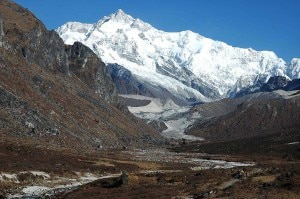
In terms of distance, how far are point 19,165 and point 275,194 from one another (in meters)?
47.0

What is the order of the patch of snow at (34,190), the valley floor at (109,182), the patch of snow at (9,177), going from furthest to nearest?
the patch of snow at (9,177), the patch of snow at (34,190), the valley floor at (109,182)

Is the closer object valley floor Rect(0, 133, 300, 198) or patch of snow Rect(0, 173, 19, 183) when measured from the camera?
valley floor Rect(0, 133, 300, 198)

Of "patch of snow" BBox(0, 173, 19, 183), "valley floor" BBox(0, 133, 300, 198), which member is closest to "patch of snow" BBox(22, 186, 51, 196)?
"valley floor" BBox(0, 133, 300, 198)

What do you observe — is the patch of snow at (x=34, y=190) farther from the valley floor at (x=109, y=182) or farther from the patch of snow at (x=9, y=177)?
the patch of snow at (x=9, y=177)

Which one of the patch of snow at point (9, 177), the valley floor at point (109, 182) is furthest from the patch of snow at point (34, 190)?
the patch of snow at point (9, 177)

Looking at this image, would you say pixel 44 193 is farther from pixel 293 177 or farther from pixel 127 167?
pixel 127 167

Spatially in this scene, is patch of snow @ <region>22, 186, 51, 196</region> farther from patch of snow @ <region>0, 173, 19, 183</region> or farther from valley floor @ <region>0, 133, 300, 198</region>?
patch of snow @ <region>0, 173, 19, 183</region>

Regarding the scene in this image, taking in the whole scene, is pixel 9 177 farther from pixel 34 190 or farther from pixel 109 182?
pixel 109 182

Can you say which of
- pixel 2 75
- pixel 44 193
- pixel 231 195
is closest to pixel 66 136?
pixel 2 75

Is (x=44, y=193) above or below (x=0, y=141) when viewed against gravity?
below

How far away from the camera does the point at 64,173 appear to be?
96875 mm

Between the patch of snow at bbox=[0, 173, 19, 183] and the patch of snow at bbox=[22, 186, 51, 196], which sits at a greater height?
the patch of snow at bbox=[0, 173, 19, 183]

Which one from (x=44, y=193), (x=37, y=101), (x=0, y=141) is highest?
(x=37, y=101)

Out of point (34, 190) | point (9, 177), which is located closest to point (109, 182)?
point (34, 190)
